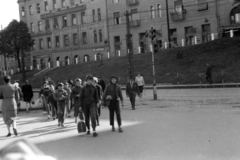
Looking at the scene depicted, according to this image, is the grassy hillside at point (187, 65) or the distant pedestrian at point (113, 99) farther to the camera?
the grassy hillside at point (187, 65)

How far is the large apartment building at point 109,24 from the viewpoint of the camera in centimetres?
4578

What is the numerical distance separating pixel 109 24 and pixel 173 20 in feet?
38.3

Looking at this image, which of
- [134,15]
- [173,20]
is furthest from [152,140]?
[134,15]

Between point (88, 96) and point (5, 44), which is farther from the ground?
point (5, 44)

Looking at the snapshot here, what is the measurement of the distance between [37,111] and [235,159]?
46.7ft

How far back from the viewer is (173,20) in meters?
48.8

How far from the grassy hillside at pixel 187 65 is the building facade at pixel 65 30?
34.1 feet

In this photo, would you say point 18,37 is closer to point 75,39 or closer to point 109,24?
point 75,39

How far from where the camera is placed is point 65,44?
208ft

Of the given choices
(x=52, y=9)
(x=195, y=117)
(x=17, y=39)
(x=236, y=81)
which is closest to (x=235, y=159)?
(x=195, y=117)

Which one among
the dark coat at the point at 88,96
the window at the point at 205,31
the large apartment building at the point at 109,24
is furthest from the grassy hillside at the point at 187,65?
the dark coat at the point at 88,96

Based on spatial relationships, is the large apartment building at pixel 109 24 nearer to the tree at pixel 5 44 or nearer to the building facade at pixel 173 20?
the building facade at pixel 173 20

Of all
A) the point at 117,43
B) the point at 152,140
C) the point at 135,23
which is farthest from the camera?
the point at 117,43

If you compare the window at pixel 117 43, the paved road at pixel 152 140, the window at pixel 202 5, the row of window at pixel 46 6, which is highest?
the row of window at pixel 46 6
